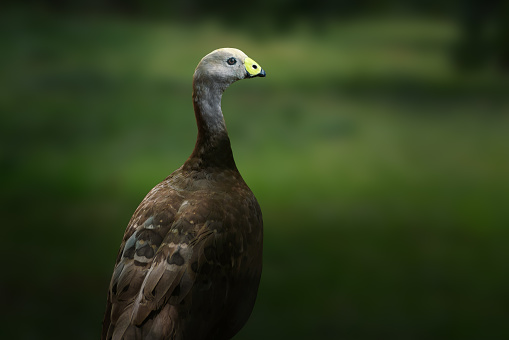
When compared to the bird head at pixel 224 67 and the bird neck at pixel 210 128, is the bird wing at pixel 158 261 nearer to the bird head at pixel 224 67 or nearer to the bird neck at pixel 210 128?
the bird neck at pixel 210 128

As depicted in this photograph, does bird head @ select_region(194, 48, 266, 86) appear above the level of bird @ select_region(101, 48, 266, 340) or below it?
above

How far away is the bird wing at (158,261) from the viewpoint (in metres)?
2.01

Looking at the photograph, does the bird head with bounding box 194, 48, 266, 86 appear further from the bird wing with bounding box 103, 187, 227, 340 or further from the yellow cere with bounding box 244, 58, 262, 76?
the bird wing with bounding box 103, 187, 227, 340

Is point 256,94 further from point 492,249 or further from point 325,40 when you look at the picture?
point 492,249

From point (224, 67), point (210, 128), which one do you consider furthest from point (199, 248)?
point (224, 67)

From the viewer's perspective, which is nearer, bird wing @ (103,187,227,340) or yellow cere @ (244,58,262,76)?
bird wing @ (103,187,227,340)

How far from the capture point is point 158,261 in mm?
2057

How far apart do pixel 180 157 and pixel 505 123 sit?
168 centimetres

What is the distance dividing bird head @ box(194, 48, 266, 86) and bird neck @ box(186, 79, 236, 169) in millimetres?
28

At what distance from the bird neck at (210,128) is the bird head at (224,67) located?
28 millimetres

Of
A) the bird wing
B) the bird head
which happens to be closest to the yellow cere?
the bird head

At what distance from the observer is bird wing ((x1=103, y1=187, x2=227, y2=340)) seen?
79.1 inches

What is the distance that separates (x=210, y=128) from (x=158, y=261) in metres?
0.46

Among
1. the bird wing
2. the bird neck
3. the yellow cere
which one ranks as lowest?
the bird wing
